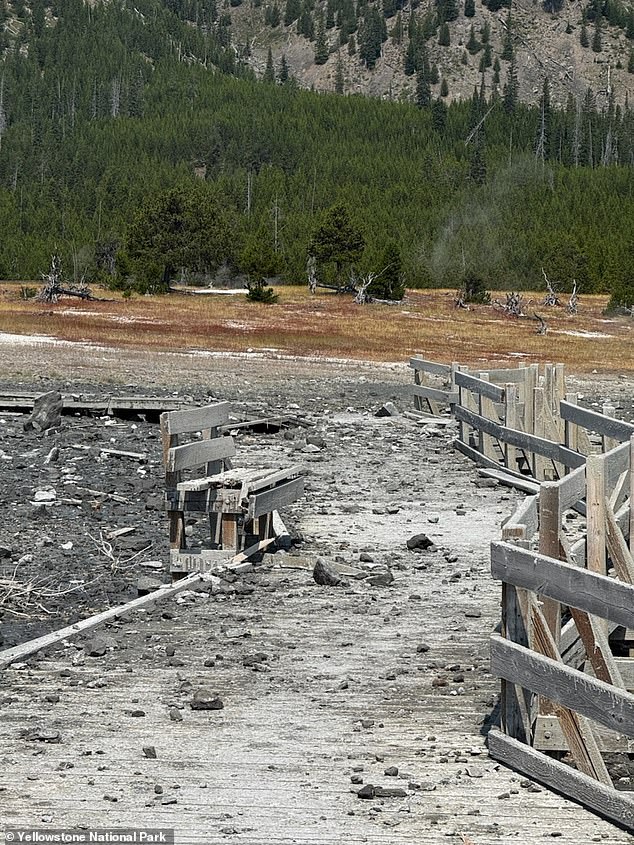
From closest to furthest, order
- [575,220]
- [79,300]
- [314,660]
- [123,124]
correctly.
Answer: [314,660], [79,300], [575,220], [123,124]

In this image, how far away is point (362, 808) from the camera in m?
6.20

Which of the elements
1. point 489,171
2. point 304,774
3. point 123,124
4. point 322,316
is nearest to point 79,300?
point 322,316

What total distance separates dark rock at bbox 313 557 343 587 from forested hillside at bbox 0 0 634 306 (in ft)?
248

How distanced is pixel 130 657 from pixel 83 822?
2.99m

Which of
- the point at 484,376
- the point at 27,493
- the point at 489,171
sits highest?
the point at 489,171

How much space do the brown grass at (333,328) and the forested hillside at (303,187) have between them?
11.2 m

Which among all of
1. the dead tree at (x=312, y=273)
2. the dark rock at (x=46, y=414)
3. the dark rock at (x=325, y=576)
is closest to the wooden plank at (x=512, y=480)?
the dark rock at (x=325, y=576)

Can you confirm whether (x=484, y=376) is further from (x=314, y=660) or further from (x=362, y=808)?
(x=362, y=808)

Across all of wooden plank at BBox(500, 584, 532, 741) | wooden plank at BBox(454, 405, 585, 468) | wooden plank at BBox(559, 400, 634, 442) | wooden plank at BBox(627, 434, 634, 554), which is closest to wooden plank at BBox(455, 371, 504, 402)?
wooden plank at BBox(454, 405, 585, 468)

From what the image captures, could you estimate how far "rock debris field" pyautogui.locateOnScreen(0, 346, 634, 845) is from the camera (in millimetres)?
6141

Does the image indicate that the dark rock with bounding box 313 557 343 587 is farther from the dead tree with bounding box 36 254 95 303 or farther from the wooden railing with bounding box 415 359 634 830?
the dead tree with bounding box 36 254 95 303

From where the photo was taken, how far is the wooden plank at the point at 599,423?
43.1 feet

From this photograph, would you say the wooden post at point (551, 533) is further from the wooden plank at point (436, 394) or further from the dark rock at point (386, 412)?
the dark rock at point (386, 412)

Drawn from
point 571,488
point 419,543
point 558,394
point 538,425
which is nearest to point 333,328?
point 558,394
